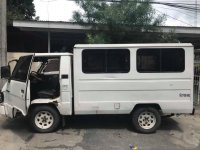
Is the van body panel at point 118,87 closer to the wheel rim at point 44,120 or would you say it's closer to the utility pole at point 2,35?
the wheel rim at point 44,120

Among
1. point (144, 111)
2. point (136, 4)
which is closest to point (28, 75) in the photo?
point (144, 111)

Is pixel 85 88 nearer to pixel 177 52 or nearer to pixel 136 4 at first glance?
pixel 177 52

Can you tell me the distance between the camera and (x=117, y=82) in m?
7.57

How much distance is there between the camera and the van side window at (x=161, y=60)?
760 cm

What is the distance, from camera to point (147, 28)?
11.3m

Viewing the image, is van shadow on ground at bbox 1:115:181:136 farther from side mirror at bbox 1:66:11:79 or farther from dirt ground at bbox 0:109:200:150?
side mirror at bbox 1:66:11:79

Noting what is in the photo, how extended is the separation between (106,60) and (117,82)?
607 millimetres

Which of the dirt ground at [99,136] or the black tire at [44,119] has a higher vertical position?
the black tire at [44,119]

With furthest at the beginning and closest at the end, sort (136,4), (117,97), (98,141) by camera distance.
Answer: (136,4) → (117,97) → (98,141)

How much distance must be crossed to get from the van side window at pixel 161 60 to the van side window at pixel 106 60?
34cm

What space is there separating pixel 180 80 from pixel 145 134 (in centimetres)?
160

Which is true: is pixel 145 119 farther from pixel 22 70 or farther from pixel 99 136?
pixel 22 70

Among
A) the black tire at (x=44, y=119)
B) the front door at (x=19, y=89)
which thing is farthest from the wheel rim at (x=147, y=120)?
the front door at (x=19, y=89)

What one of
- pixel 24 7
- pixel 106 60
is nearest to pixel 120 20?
pixel 106 60
